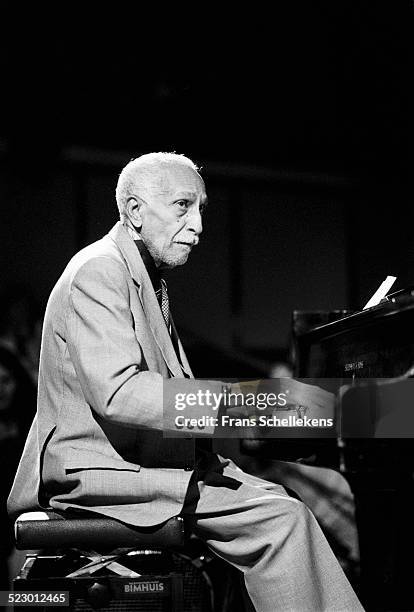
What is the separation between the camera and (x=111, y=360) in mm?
1750

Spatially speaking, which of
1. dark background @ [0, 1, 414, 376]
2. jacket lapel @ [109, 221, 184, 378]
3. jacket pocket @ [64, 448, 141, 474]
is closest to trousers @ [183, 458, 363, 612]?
jacket pocket @ [64, 448, 141, 474]

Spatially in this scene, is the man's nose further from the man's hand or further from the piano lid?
the piano lid

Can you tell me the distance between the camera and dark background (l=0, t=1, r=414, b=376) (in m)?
3.40

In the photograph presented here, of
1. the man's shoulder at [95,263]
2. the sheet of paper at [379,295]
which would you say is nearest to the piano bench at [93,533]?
the man's shoulder at [95,263]

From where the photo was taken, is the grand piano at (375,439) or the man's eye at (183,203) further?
the grand piano at (375,439)

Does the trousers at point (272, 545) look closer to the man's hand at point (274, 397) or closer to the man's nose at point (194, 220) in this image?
the man's hand at point (274, 397)

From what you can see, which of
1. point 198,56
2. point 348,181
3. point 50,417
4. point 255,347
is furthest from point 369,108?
point 50,417

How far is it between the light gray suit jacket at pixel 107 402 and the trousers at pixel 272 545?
0.09 m

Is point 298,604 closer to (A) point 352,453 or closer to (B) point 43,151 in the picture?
(A) point 352,453

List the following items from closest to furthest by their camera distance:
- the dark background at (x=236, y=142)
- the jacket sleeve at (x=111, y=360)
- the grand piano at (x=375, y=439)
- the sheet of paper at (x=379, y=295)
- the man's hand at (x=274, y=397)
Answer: the jacket sleeve at (x=111, y=360), the man's hand at (x=274, y=397), the grand piano at (x=375, y=439), the sheet of paper at (x=379, y=295), the dark background at (x=236, y=142)

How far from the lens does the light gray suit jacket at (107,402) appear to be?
176 cm

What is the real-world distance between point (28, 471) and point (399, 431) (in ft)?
3.26

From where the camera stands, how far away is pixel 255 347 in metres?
3.78

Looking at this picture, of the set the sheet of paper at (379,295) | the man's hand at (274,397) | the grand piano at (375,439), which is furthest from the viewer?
the sheet of paper at (379,295)
